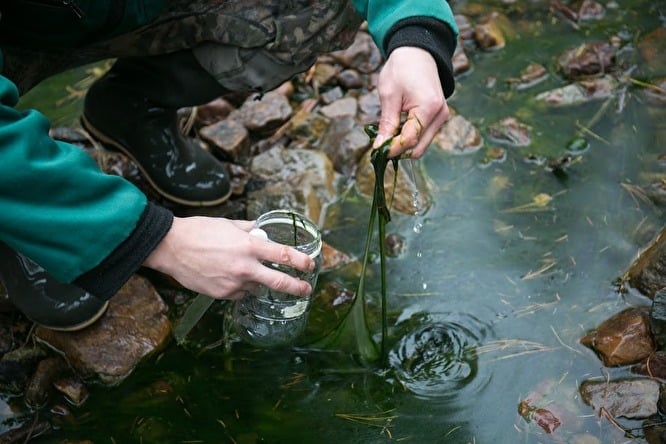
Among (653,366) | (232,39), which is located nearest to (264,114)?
(232,39)

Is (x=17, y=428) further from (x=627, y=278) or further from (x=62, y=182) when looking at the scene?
(x=627, y=278)

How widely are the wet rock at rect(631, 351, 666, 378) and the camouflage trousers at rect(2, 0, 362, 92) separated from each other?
4.76 ft

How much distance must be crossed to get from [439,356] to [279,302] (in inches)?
22.6

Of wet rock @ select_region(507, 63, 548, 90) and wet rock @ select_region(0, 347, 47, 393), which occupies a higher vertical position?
wet rock @ select_region(0, 347, 47, 393)

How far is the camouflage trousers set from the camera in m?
2.41

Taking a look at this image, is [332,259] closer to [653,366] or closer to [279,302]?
[279,302]

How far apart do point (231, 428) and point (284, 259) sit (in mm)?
773

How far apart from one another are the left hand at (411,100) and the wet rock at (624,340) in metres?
0.94

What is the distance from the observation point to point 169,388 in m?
2.41

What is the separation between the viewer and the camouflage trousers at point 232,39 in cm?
241

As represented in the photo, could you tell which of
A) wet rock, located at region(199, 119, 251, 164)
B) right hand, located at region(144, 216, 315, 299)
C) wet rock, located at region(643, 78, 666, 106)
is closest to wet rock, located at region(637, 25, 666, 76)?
wet rock, located at region(643, 78, 666, 106)

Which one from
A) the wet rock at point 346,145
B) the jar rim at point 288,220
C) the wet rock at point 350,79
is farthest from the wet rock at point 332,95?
the jar rim at point 288,220

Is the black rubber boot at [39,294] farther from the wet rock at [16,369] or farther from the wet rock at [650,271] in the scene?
the wet rock at [650,271]

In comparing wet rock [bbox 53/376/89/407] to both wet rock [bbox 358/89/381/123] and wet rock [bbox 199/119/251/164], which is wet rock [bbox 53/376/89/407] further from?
wet rock [bbox 358/89/381/123]
